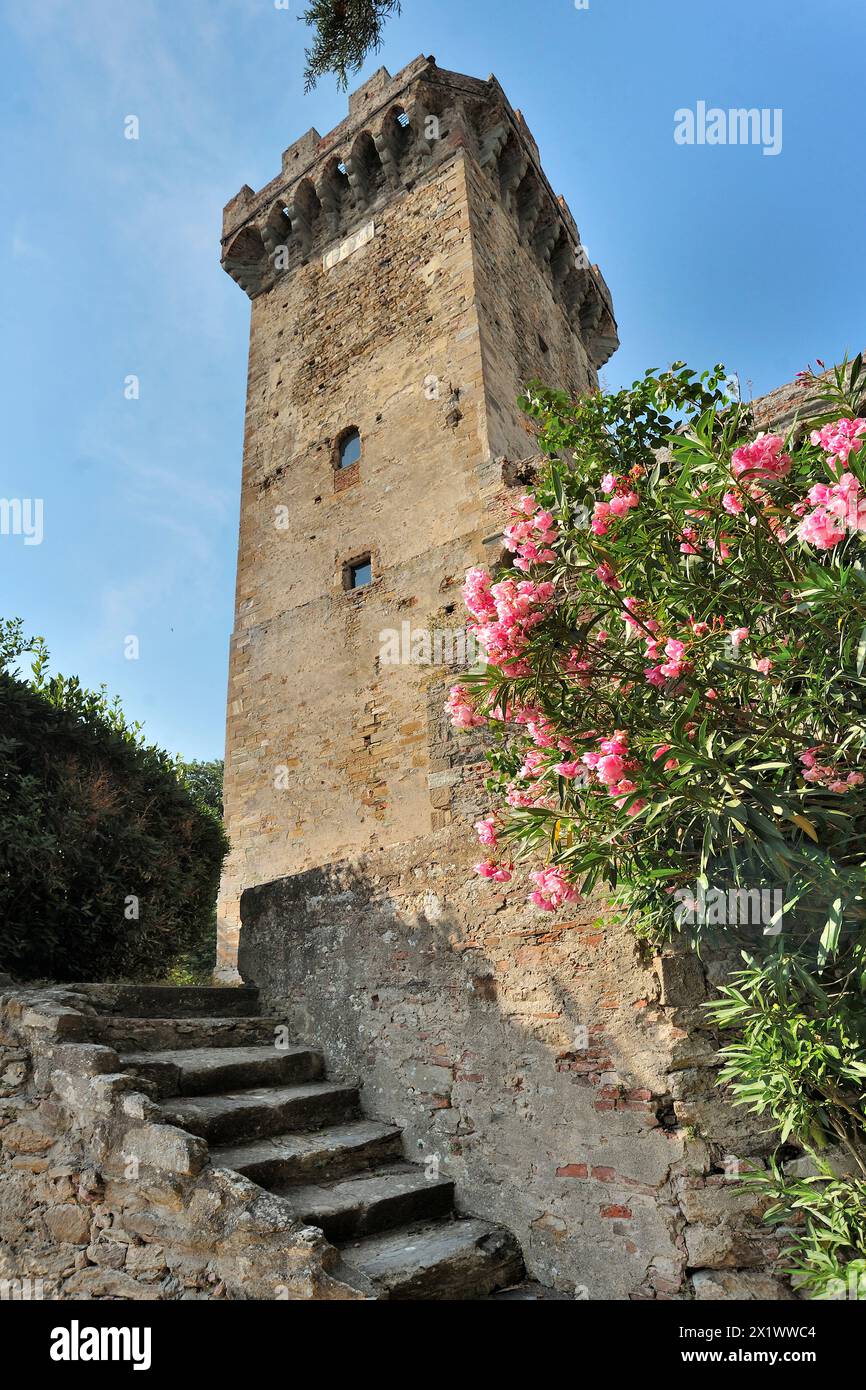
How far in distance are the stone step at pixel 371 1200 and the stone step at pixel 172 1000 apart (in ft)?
5.06

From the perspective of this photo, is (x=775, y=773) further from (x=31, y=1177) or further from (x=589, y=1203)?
(x=31, y=1177)

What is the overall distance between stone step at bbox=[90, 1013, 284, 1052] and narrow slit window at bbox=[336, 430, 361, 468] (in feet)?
27.4

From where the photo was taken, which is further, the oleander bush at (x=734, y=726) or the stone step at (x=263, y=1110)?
the stone step at (x=263, y=1110)

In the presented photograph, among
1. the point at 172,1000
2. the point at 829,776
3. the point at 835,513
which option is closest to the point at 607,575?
the point at 835,513

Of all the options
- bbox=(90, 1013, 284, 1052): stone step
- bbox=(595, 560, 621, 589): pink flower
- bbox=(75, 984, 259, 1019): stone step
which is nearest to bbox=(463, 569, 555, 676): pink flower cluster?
bbox=(595, 560, 621, 589): pink flower

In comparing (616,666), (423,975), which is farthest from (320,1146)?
(616,666)

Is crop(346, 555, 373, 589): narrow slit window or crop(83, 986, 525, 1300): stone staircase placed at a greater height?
crop(346, 555, 373, 589): narrow slit window

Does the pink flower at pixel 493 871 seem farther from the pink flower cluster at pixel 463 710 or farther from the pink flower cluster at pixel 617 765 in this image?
the pink flower cluster at pixel 617 765

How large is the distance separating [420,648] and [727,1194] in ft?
23.2

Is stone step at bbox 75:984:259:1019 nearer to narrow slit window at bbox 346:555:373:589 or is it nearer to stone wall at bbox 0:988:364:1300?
stone wall at bbox 0:988:364:1300

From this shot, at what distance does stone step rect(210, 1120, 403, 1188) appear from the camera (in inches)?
139

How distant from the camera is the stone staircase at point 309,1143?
330 cm

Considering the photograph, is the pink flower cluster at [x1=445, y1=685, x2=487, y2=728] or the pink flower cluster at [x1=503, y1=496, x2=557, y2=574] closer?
the pink flower cluster at [x1=503, y1=496, x2=557, y2=574]

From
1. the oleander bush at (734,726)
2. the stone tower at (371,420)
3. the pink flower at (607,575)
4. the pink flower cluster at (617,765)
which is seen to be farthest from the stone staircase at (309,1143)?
the stone tower at (371,420)
